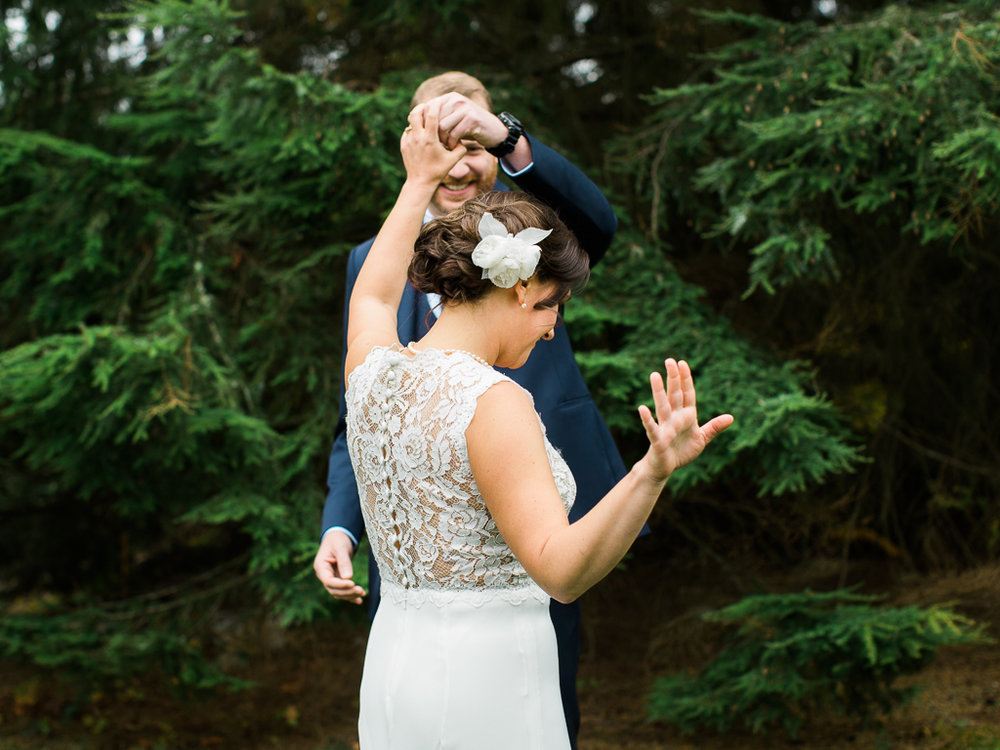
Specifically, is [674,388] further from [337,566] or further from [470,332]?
[337,566]

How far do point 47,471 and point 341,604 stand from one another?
2.15 meters

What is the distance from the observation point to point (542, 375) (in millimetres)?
2154

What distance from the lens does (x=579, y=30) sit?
4.91 m

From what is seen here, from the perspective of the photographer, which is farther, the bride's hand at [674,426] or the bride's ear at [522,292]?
the bride's ear at [522,292]

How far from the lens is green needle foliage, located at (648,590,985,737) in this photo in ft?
11.2

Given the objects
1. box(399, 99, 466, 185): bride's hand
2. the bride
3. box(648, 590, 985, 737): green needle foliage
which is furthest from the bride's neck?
box(648, 590, 985, 737): green needle foliage

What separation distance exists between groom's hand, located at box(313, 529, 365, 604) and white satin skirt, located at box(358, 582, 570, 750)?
255mm

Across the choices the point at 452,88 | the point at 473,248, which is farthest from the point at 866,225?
the point at 473,248

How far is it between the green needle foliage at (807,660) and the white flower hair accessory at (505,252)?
2.47 m

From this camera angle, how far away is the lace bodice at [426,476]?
1.39 meters

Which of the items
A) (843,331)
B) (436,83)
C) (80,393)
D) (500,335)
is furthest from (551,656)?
(843,331)

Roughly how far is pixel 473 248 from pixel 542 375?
70cm

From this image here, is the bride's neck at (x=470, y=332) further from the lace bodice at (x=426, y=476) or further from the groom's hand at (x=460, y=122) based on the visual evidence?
the groom's hand at (x=460, y=122)

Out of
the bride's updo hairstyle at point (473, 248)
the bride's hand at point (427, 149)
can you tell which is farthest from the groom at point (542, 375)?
the bride's updo hairstyle at point (473, 248)
